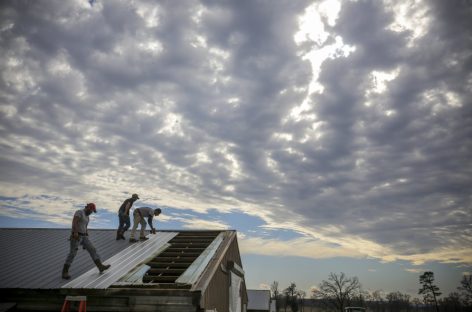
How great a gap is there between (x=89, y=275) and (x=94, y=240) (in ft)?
15.6

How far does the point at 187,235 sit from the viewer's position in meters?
15.4

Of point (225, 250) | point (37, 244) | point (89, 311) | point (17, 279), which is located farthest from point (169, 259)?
point (37, 244)

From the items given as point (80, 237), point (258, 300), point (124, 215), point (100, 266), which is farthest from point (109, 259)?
point (258, 300)

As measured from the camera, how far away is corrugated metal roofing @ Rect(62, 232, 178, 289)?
915cm

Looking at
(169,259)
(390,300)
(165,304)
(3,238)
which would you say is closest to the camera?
(165,304)

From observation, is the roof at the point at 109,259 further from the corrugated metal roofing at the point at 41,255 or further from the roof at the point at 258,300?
the roof at the point at 258,300

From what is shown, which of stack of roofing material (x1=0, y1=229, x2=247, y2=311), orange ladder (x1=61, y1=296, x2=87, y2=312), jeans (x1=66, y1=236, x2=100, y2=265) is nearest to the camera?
orange ladder (x1=61, y1=296, x2=87, y2=312)

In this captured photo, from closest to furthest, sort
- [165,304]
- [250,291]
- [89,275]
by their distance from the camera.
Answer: [165,304]
[89,275]
[250,291]

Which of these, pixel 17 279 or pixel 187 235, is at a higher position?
pixel 187 235

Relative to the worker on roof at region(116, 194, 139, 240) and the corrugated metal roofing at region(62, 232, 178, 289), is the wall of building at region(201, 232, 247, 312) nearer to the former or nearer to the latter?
the corrugated metal roofing at region(62, 232, 178, 289)

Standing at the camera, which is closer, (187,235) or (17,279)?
(17,279)

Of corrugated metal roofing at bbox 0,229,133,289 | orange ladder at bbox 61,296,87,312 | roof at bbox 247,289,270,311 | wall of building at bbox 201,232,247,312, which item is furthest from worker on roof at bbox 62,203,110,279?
roof at bbox 247,289,270,311

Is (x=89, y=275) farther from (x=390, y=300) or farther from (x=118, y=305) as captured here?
(x=390, y=300)

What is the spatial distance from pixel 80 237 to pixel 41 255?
415cm
